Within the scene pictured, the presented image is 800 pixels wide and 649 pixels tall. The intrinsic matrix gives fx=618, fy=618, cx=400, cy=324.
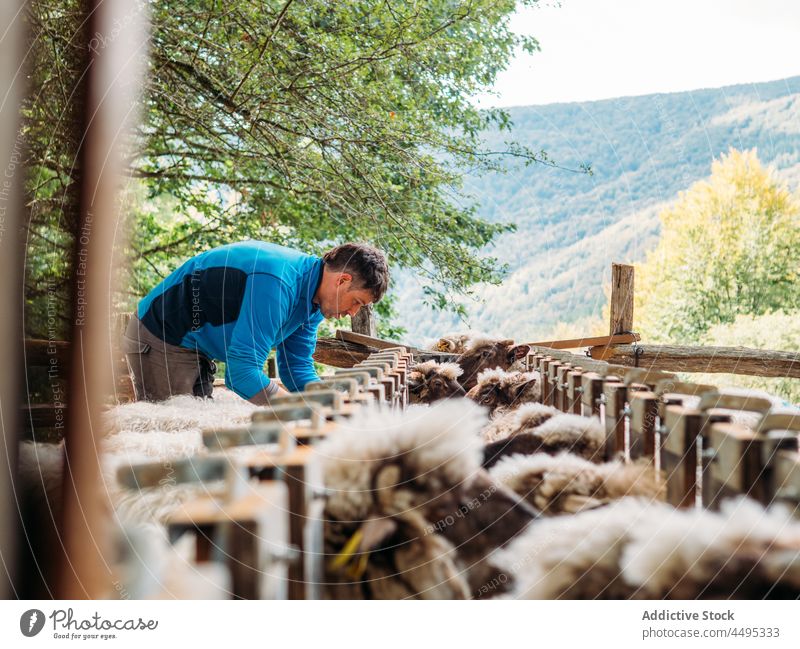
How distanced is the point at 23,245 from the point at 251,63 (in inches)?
37.5

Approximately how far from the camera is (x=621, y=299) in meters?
1.71

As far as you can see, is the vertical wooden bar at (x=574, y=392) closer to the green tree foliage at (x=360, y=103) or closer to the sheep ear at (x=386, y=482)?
the sheep ear at (x=386, y=482)

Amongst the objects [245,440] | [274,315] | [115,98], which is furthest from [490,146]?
[245,440]

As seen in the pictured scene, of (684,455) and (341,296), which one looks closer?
(684,455)

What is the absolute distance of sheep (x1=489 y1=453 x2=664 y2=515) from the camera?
40 cm

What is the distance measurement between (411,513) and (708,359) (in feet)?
5.11

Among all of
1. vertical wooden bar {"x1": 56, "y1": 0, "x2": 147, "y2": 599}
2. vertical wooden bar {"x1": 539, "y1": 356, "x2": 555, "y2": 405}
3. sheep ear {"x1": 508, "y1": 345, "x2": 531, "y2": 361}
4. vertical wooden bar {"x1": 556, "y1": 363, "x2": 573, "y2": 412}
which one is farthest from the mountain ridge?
vertical wooden bar {"x1": 56, "y1": 0, "x2": 147, "y2": 599}

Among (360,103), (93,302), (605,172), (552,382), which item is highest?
(360,103)

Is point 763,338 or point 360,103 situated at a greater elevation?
point 360,103

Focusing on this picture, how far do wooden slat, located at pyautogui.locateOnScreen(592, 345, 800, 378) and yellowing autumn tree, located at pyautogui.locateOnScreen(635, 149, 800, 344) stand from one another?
3.8 inches

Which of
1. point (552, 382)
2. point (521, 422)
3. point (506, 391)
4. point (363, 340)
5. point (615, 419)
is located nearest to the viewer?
point (615, 419)

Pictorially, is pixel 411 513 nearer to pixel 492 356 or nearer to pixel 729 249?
pixel 492 356

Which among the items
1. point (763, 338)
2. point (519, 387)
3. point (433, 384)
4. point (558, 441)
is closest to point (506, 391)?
point (519, 387)
